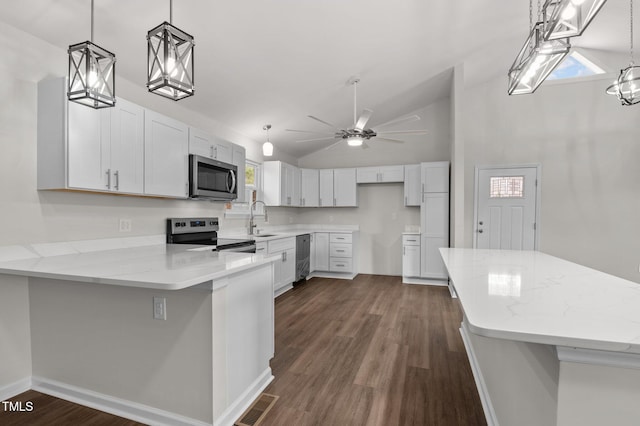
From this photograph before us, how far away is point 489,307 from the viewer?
104 centimetres

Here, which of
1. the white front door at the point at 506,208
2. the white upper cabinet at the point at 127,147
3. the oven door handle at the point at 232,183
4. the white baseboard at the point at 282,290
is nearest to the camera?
the white upper cabinet at the point at 127,147

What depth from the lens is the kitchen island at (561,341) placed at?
2.76 feet

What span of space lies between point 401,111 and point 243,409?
5.25 metres

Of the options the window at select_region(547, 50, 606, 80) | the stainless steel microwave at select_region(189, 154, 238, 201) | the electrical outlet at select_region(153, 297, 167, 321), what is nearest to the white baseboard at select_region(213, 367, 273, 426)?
the electrical outlet at select_region(153, 297, 167, 321)

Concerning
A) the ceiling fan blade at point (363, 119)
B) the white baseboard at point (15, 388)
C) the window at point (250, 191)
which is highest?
the ceiling fan blade at point (363, 119)

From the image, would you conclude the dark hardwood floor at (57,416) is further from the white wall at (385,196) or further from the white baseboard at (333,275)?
the white wall at (385,196)

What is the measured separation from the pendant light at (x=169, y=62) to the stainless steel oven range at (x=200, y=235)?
1904mm

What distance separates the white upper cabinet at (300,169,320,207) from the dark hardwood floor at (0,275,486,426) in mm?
2439

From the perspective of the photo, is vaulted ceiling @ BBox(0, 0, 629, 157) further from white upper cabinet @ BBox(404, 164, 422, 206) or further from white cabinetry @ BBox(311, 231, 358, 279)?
white cabinetry @ BBox(311, 231, 358, 279)

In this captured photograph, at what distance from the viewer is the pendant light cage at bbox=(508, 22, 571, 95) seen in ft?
4.83

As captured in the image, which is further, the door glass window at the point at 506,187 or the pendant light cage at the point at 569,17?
the door glass window at the point at 506,187

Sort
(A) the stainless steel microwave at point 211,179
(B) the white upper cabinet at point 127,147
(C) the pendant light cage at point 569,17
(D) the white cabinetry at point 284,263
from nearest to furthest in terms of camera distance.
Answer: (C) the pendant light cage at point 569,17, (B) the white upper cabinet at point 127,147, (A) the stainless steel microwave at point 211,179, (D) the white cabinetry at point 284,263

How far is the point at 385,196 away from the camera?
602 cm

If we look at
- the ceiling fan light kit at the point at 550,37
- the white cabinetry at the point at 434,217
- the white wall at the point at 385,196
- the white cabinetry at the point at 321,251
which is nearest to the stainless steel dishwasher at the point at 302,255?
the white cabinetry at the point at 321,251
